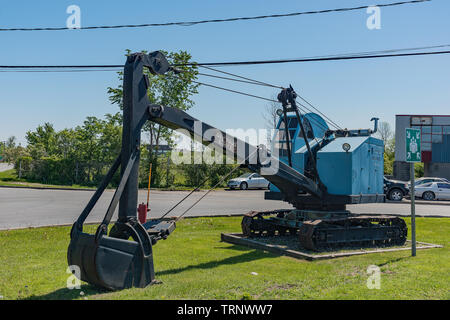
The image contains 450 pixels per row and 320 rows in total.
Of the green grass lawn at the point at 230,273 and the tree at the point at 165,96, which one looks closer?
the green grass lawn at the point at 230,273

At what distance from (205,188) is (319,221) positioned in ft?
95.1

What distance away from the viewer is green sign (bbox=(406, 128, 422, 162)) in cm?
989

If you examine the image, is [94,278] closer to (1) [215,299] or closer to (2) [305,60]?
(1) [215,299]

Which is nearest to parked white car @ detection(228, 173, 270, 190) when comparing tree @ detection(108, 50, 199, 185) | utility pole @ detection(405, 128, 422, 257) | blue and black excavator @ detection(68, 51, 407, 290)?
tree @ detection(108, 50, 199, 185)

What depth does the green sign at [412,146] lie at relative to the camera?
9.89m

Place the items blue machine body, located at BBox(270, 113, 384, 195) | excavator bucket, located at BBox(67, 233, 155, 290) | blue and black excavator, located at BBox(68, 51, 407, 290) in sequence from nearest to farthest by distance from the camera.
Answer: excavator bucket, located at BBox(67, 233, 155, 290), blue and black excavator, located at BBox(68, 51, 407, 290), blue machine body, located at BBox(270, 113, 384, 195)

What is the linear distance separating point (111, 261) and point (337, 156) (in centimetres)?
649

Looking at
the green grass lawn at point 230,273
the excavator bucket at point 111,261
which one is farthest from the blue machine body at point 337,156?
the excavator bucket at point 111,261

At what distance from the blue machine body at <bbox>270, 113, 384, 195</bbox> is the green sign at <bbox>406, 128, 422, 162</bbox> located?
136 cm

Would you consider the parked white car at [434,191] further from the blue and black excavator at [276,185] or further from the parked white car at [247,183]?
the blue and black excavator at [276,185]

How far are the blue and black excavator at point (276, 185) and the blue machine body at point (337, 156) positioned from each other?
0.02 meters

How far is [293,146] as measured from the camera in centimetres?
1152

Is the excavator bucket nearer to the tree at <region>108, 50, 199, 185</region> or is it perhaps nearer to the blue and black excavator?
the blue and black excavator

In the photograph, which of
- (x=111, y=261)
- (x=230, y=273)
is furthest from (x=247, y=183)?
(x=111, y=261)
